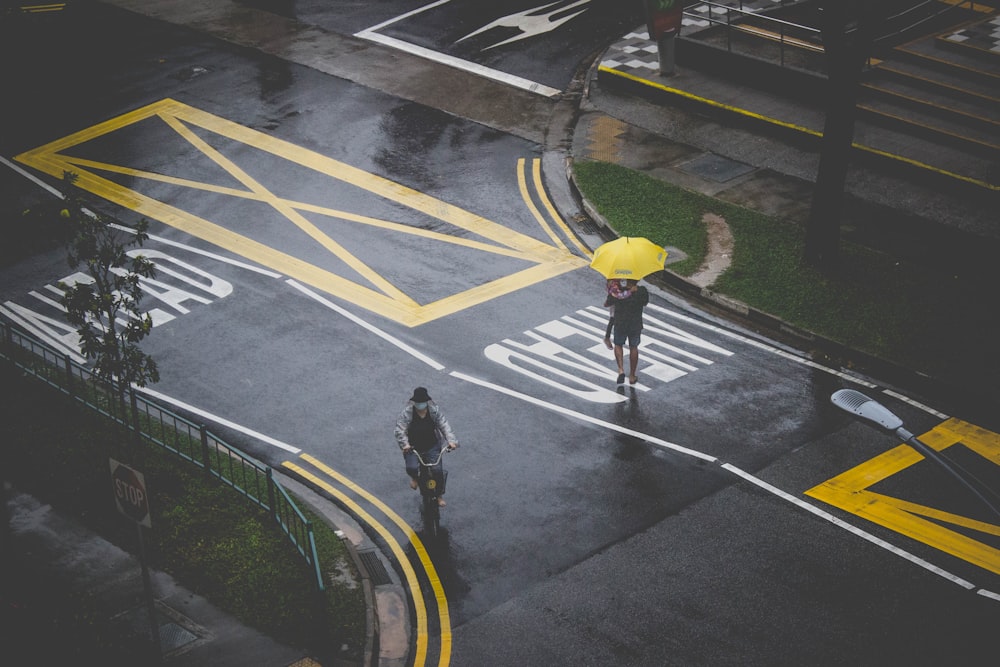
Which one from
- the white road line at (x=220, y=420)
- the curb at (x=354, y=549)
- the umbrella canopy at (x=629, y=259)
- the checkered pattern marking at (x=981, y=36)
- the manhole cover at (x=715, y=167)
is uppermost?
the checkered pattern marking at (x=981, y=36)

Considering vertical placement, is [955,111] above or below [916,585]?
above

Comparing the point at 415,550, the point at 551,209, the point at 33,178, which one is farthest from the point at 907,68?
the point at 33,178

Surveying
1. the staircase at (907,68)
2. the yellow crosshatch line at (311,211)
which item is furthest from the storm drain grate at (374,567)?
the staircase at (907,68)

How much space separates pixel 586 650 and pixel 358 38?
803 inches

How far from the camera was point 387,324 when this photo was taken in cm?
1816

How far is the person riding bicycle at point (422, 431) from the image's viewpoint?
13.6m

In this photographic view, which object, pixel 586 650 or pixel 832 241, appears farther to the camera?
pixel 832 241

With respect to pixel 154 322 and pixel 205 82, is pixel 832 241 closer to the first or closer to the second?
pixel 154 322

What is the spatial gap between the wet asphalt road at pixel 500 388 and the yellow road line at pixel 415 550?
7cm

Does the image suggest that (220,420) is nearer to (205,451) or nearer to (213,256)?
(205,451)

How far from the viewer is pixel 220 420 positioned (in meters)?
16.2

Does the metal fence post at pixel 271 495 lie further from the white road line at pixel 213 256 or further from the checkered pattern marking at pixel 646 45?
the checkered pattern marking at pixel 646 45

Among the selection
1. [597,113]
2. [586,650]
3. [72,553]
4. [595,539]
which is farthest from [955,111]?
[72,553]

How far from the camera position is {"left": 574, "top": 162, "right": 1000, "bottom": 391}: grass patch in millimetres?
16984
